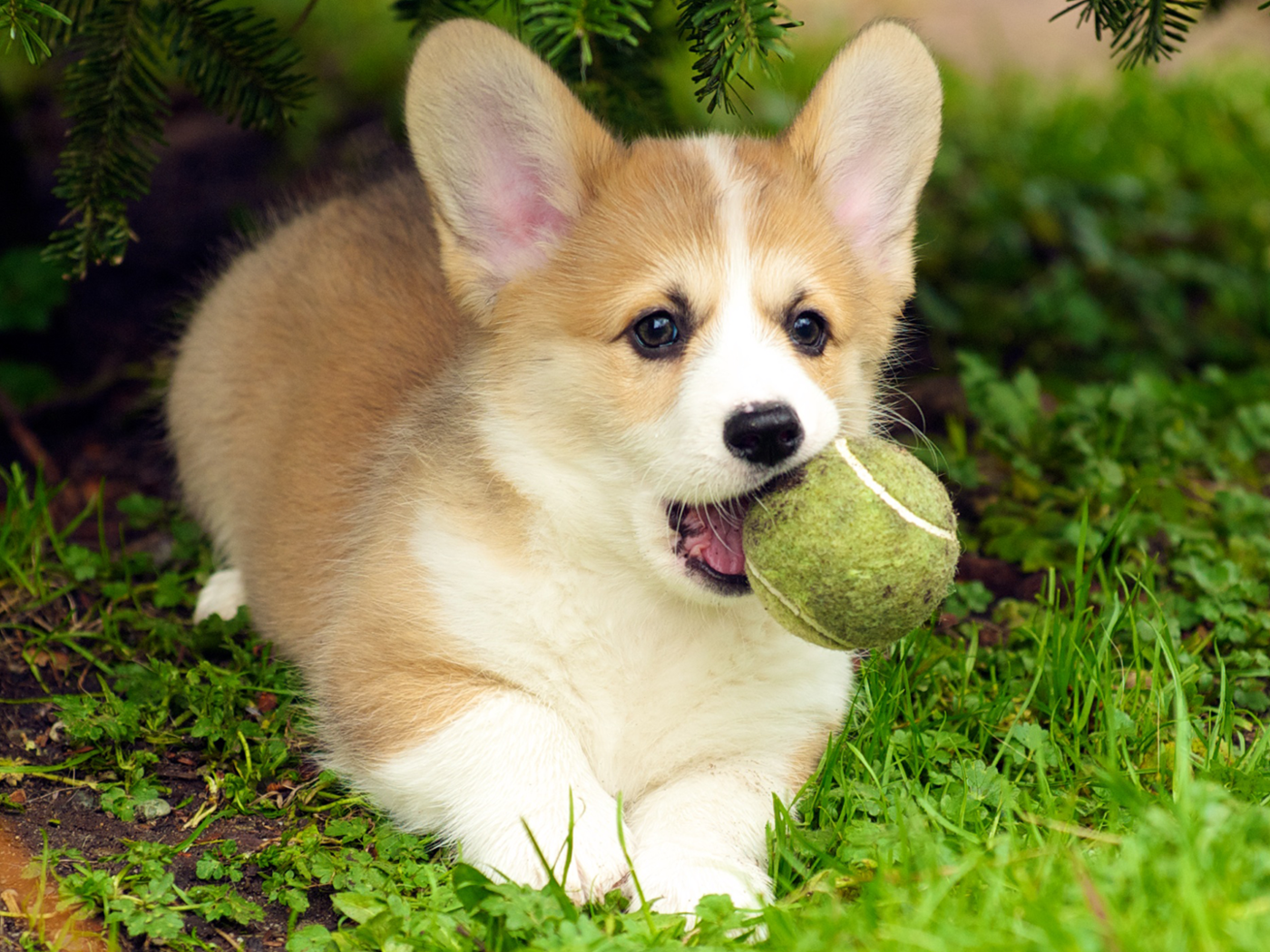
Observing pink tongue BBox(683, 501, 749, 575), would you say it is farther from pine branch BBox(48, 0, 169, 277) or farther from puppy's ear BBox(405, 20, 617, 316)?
pine branch BBox(48, 0, 169, 277)

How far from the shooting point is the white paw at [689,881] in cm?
226

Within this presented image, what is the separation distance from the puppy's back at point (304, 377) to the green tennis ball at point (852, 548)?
92 cm

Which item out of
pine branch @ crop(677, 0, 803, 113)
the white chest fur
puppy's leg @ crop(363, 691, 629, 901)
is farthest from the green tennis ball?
pine branch @ crop(677, 0, 803, 113)

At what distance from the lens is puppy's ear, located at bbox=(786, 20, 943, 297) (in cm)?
275

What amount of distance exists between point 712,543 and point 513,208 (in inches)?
31.7

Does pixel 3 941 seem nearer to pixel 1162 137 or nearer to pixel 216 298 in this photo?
pixel 216 298

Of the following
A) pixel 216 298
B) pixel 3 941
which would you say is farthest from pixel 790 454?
pixel 216 298

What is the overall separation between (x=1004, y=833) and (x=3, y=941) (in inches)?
66.4

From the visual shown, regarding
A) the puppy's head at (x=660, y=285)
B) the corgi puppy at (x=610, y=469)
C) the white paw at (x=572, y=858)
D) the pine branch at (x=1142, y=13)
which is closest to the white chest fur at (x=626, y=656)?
the corgi puppy at (x=610, y=469)

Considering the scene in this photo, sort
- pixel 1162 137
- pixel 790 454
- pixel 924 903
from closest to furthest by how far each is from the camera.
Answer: pixel 924 903 → pixel 790 454 → pixel 1162 137

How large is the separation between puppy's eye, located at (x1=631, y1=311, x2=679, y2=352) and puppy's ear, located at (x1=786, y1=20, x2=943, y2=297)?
22.3 inches

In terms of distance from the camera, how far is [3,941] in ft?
7.04

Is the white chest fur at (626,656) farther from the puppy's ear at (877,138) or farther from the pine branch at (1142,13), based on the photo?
the pine branch at (1142,13)

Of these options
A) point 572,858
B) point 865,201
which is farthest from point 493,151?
point 572,858
